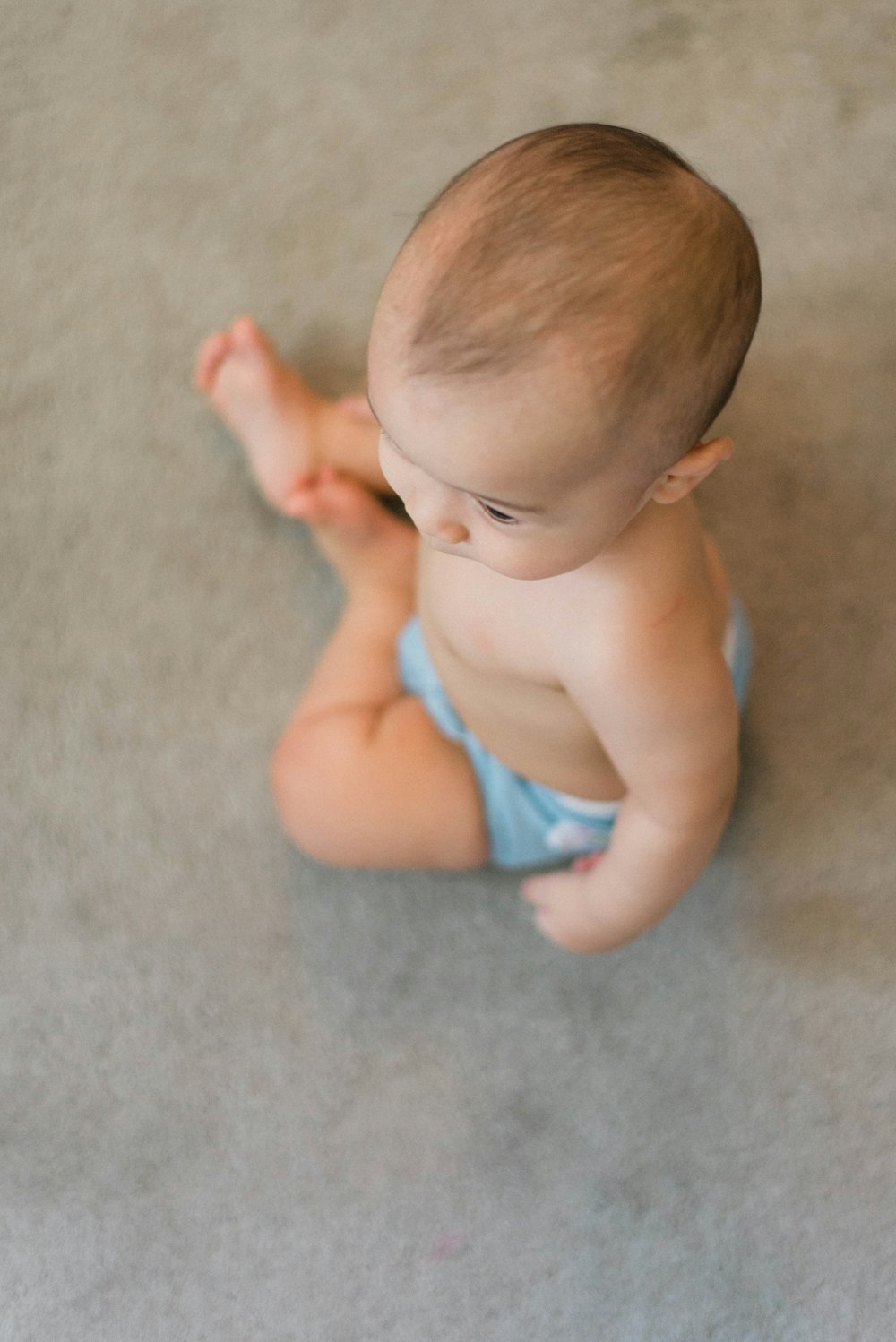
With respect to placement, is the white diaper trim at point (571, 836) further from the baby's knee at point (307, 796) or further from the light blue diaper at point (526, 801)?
the baby's knee at point (307, 796)

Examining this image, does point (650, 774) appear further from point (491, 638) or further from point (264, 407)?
point (264, 407)

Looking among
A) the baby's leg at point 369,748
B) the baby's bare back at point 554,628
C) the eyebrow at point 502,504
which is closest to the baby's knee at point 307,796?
the baby's leg at point 369,748

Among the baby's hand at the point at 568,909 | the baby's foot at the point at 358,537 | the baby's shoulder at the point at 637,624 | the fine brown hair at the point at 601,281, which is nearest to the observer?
the fine brown hair at the point at 601,281

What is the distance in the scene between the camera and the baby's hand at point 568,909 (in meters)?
0.82

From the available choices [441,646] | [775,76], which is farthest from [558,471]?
[775,76]

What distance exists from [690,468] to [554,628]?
14cm

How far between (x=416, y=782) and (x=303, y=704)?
0.12 meters

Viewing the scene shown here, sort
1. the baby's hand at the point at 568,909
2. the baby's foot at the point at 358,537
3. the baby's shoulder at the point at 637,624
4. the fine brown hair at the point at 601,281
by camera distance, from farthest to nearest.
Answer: the baby's foot at the point at 358,537
the baby's hand at the point at 568,909
the baby's shoulder at the point at 637,624
the fine brown hair at the point at 601,281

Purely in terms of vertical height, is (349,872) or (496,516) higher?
(496,516)

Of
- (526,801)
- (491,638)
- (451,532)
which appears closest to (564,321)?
(451,532)

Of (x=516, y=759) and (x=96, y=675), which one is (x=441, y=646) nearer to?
(x=516, y=759)

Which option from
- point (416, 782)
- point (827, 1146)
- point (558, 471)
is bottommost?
point (827, 1146)

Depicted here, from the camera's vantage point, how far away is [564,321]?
1.53ft

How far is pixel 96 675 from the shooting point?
966 millimetres
